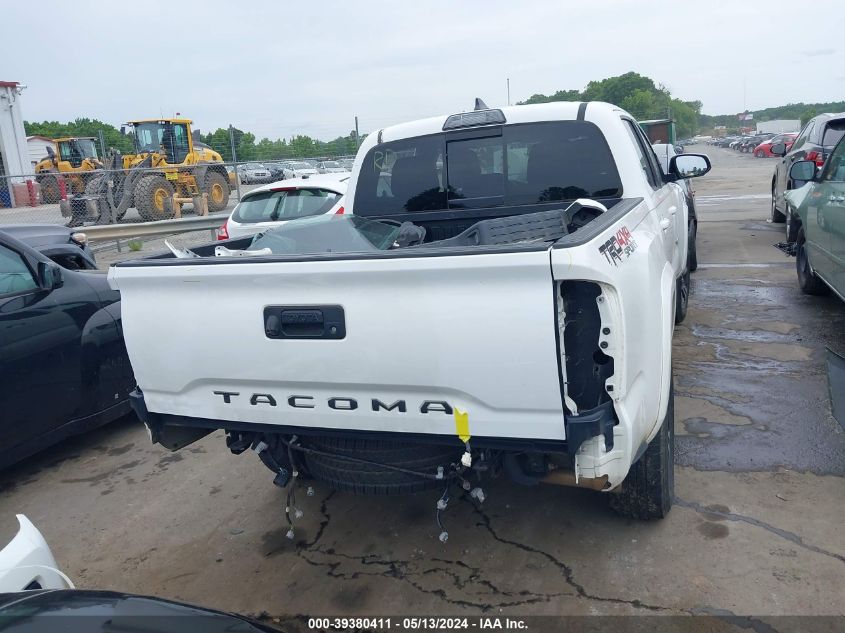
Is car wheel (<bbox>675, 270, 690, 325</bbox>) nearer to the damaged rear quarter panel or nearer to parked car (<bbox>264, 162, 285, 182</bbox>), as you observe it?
the damaged rear quarter panel

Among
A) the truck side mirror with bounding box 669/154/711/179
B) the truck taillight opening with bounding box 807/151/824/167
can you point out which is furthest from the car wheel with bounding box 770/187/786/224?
the truck side mirror with bounding box 669/154/711/179

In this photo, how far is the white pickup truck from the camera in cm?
248

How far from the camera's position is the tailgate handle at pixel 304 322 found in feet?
8.89

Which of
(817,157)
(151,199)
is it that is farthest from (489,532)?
(151,199)

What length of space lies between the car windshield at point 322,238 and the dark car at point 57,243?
10.5 ft

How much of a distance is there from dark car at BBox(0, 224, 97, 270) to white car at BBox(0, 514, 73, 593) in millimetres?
4257

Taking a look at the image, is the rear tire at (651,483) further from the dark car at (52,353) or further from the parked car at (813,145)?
the parked car at (813,145)

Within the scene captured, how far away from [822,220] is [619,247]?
14.7 ft

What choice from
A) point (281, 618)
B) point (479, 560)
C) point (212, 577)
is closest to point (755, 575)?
point (479, 560)

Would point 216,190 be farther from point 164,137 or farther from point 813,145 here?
point 813,145

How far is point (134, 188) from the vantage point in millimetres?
17250

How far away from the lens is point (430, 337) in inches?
101

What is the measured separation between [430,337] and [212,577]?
1747 millimetres

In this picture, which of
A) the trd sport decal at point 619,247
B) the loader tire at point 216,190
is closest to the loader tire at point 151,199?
the loader tire at point 216,190
